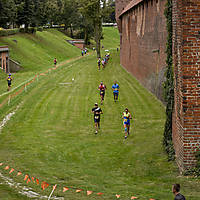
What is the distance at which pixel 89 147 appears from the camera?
18844 mm

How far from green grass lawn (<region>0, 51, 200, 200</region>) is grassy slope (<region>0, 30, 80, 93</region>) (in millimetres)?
15117

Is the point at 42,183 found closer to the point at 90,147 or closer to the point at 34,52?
the point at 90,147

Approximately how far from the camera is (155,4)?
30.9 meters

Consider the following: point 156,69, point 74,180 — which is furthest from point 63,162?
point 156,69

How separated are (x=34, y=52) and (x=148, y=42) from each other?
130 ft

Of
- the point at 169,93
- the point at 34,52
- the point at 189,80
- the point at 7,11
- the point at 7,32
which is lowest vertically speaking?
the point at 169,93

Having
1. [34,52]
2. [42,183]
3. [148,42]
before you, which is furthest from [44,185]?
[34,52]

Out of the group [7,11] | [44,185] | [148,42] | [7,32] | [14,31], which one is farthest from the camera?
[14,31]

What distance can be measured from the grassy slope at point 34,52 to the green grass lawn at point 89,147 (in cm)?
1512

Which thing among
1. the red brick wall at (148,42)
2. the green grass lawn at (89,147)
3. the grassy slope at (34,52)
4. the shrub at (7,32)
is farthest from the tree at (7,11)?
the green grass lawn at (89,147)

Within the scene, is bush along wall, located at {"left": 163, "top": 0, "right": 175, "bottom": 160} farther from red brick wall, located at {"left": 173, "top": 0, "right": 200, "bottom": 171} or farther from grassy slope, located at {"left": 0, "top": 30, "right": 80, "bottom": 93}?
grassy slope, located at {"left": 0, "top": 30, "right": 80, "bottom": 93}

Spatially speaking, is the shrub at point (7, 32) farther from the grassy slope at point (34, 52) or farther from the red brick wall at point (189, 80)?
the red brick wall at point (189, 80)

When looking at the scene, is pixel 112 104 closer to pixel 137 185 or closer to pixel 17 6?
pixel 137 185

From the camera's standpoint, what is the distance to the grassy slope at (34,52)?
5579 cm
